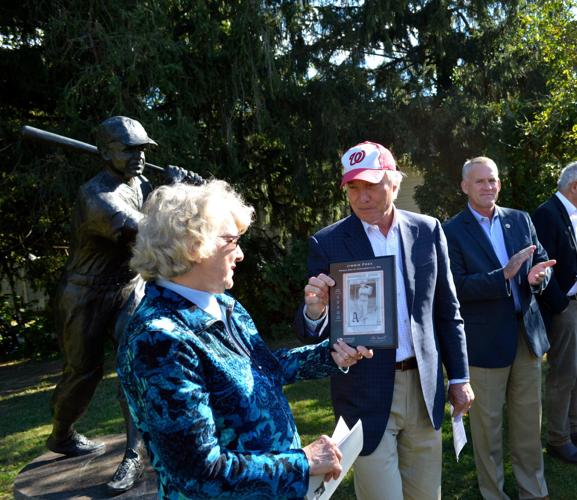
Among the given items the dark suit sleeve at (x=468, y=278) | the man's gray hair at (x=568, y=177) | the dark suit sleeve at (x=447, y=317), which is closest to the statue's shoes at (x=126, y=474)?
the dark suit sleeve at (x=447, y=317)

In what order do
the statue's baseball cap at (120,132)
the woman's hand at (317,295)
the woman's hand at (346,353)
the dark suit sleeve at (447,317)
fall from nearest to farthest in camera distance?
the woman's hand at (346,353)
the woman's hand at (317,295)
the dark suit sleeve at (447,317)
the statue's baseball cap at (120,132)

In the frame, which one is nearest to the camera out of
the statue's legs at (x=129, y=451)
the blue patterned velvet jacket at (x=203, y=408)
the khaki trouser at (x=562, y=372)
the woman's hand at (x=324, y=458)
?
the blue patterned velvet jacket at (x=203, y=408)

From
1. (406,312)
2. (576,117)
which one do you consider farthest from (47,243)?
(406,312)

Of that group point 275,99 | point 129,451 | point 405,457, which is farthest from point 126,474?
point 275,99

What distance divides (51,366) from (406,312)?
10202 millimetres

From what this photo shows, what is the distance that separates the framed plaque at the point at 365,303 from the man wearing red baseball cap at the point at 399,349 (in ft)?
1.24

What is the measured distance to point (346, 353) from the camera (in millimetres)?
2240

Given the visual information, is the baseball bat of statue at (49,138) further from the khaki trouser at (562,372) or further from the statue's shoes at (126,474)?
the khaki trouser at (562,372)

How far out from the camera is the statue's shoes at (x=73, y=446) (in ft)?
14.9

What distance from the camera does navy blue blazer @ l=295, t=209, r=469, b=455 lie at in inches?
113

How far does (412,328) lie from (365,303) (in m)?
0.67

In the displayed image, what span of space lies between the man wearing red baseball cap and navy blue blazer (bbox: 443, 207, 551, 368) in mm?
978

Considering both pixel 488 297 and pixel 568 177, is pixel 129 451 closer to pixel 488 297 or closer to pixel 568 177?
pixel 488 297

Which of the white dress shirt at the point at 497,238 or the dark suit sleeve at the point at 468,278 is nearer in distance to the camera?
the dark suit sleeve at the point at 468,278
